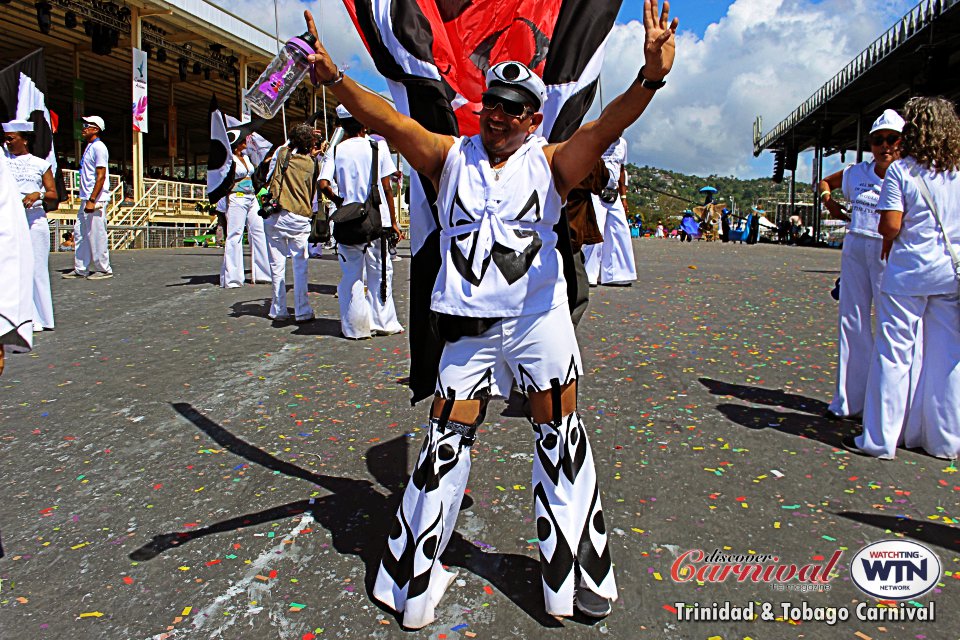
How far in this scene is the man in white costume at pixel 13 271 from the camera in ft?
8.98

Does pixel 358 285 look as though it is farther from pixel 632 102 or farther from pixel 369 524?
pixel 632 102

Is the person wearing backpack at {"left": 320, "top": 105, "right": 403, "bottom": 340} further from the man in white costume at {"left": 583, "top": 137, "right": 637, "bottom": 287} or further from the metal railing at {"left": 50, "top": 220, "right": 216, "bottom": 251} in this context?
the metal railing at {"left": 50, "top": 220, "right": 216, "bottom": 251}

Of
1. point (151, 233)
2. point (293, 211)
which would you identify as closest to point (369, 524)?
point (293, 211)

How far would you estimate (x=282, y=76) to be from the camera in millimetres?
2773

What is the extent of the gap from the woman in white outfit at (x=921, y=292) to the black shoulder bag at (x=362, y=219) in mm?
4594

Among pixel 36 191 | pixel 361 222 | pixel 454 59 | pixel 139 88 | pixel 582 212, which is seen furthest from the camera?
pixel 139 88

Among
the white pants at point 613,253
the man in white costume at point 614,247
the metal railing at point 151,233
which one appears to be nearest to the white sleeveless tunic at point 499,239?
the man in white costume at point 614,247

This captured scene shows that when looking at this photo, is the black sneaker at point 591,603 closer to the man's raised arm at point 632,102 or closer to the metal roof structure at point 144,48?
the man's raised arm at point 632,102

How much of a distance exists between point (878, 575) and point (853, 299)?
247 centimetres

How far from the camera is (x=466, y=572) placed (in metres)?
3.04

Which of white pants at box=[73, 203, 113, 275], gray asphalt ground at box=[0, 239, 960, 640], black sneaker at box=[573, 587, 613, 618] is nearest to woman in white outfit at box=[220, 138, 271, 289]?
white pants at box=[73, 203, 113, 275]

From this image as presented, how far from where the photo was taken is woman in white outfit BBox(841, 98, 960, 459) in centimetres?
417

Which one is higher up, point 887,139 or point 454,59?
point 454,59

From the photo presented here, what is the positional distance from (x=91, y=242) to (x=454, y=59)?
10588 mm
